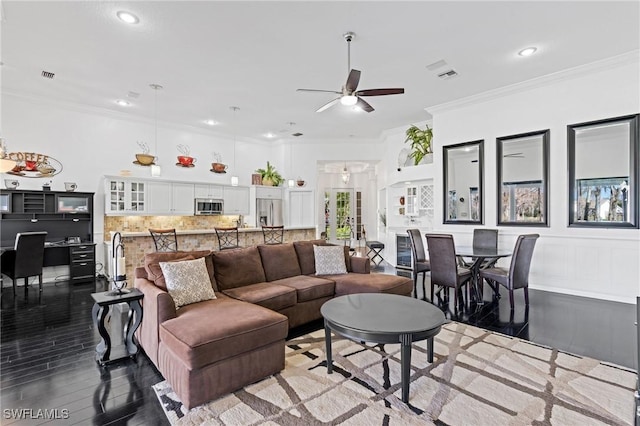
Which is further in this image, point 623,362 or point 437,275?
point 437,275

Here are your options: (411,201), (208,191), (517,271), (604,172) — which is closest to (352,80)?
(517,271)

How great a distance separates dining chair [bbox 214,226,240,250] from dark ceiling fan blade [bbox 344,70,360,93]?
401 centimetres

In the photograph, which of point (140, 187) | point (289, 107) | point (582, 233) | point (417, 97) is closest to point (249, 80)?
point (289, 107)

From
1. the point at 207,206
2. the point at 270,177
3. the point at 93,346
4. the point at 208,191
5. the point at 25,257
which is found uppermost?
the point at 270,177

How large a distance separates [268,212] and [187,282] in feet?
21.1

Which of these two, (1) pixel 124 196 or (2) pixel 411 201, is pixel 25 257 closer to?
(1) pixel 124 196

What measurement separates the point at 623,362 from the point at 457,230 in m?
3.92

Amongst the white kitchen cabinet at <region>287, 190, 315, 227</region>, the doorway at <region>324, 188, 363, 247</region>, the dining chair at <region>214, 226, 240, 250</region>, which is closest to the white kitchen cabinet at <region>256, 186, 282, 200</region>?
the white kitchen cabinet at <region>287, 190, 315, 227</region>

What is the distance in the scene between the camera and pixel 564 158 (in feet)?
17.2

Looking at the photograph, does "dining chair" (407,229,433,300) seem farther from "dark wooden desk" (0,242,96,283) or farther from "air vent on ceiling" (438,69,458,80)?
"dark wooden desk" (0,242,96,283)

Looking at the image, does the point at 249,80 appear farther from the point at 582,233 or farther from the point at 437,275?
the point at 582,233

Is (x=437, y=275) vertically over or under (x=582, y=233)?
under

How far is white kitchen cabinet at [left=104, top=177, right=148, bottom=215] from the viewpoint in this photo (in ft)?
22.3

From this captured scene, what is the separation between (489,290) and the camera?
5.59 m
